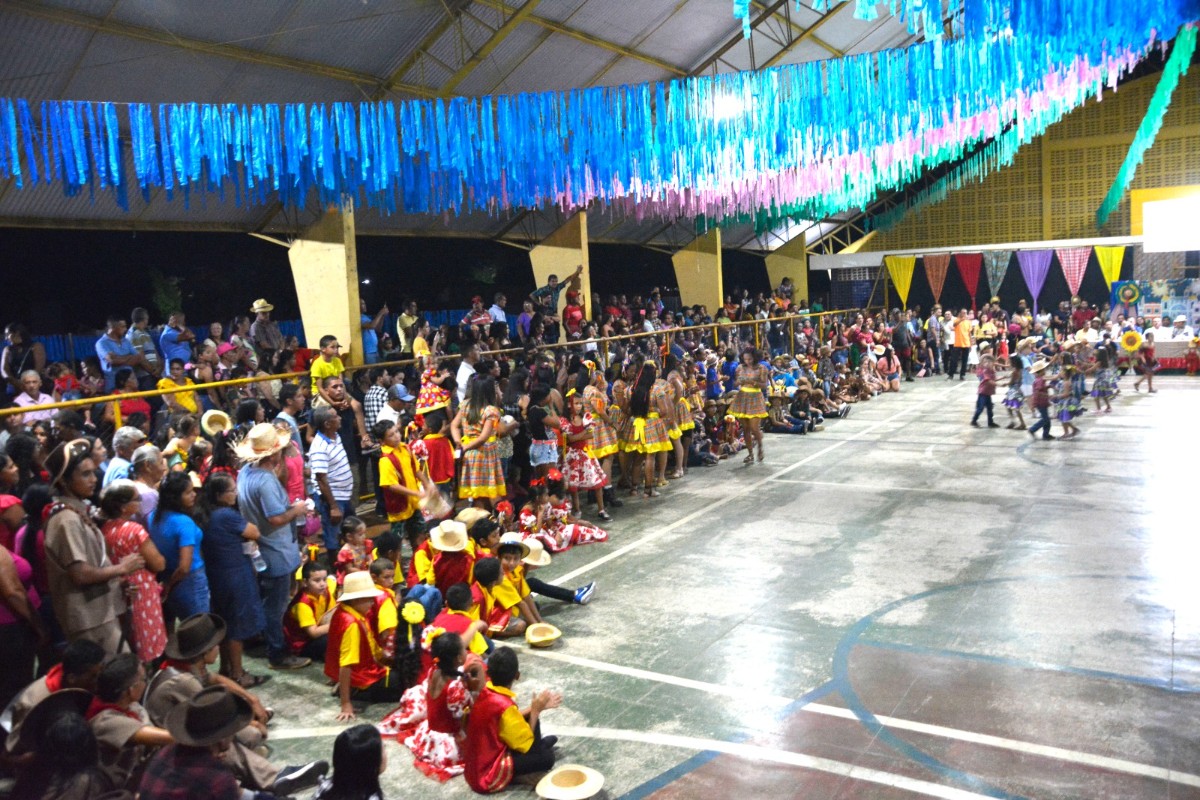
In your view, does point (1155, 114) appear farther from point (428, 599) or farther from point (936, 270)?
point (428, 599)

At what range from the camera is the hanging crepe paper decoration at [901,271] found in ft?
90.8

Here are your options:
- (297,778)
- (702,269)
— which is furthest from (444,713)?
(702,269)

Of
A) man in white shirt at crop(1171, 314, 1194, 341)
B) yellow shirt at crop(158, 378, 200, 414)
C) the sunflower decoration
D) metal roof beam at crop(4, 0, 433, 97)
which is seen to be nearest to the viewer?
yellow shirt at crop(158, 378, 200, 414)

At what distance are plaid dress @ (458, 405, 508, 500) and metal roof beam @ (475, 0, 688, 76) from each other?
275 inches

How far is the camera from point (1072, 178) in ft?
87.7

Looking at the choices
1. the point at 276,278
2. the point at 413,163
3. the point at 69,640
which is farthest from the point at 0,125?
the point at 276,278

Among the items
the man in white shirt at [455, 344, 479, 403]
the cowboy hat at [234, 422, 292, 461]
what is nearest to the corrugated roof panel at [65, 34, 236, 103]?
the man in white shirt at [455, 344, 479, 403]

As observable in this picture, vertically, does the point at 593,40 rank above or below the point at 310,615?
above

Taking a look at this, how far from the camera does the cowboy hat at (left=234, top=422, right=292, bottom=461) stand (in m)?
5.95

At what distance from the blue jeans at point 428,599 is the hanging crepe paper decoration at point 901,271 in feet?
80.6

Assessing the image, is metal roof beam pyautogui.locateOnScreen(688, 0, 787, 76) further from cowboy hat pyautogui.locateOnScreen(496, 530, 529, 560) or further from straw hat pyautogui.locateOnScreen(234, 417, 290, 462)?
straw hat pyautogui.locateOnScreen(234, 417, 290, 462)

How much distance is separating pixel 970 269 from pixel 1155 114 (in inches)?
390

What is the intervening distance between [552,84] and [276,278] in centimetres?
544

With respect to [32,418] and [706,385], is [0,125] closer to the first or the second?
[32,418]
